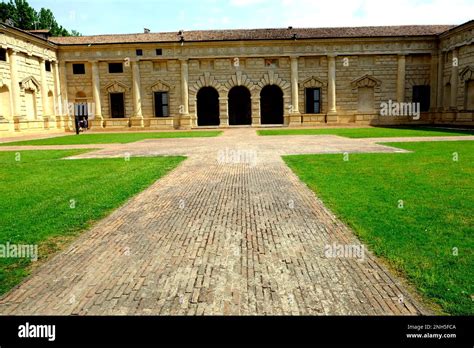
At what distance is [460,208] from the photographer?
24.7 feet

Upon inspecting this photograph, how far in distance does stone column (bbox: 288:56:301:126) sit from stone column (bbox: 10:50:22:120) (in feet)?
80.1

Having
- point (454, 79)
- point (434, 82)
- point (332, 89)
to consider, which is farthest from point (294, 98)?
point (454, 79)

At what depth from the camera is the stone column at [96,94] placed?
4159cm

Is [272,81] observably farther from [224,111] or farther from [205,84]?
[205,84]

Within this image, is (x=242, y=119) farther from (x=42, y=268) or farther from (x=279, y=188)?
(x=42, y=268)

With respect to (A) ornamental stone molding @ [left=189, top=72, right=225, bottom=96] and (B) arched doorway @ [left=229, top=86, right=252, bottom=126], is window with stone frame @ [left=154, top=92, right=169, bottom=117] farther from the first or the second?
(B) arched doorway @ [left=229, top=86, right=252, bottom=126]

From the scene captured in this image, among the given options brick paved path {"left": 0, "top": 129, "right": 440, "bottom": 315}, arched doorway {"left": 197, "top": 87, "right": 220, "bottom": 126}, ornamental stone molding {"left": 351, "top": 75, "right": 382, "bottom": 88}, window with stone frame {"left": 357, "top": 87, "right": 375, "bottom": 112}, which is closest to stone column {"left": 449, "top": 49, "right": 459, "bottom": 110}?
ornamental stone molding {"left": 351, "top": 75, "right": 382, "bottom": 88}

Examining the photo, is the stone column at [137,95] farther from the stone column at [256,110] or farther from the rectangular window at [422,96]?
the rectangular window at [422,96]

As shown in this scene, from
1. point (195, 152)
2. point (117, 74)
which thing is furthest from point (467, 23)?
point (117, 74)

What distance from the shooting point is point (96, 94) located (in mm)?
41875

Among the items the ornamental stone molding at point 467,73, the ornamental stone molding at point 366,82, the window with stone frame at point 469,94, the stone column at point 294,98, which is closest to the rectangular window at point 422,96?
the ornamental stone molding at point 366,82

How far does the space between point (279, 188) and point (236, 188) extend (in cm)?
104

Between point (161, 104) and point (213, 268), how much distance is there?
3920cm

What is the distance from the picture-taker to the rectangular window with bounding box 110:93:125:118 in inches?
1673
